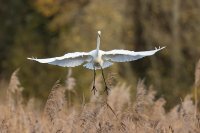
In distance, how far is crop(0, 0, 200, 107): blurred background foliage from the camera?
73.9 ft

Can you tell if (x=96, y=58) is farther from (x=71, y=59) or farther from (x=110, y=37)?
(x=110, y=37)

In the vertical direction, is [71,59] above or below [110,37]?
below

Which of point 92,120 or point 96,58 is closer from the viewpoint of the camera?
point 92,120

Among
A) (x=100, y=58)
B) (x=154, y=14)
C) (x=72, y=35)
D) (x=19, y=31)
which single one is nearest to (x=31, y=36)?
(x=19, y=31)

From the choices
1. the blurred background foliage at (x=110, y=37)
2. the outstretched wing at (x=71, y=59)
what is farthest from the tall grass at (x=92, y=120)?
the blurred background foliage at (x=110, y=37)

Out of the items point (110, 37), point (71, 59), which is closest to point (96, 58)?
point (71, 59)

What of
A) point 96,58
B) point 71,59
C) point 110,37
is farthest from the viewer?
point 110,37

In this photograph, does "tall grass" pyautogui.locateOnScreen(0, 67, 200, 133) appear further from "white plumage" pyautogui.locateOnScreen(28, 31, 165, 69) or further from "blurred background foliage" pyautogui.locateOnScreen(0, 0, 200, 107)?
"blurred background foliage" pyautogui.locateOnScreen(0, 0, 200, 107)

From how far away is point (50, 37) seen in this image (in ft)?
78.6

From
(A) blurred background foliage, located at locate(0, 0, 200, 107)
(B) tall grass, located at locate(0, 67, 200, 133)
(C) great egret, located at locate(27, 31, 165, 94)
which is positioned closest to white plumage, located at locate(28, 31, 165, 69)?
(C) great egret, located at locate(27, 31, 165, 94)

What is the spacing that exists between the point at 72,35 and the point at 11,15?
2.61 m

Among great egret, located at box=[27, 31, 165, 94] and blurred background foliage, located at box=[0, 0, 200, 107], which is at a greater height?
blurred background foliage, located at box=[0, 0, 200, 107]

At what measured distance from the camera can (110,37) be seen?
22391mm

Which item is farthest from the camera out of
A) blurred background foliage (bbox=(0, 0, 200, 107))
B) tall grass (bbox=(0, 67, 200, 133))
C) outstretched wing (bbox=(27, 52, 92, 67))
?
blurred background foliage (bbox=(0, 0, 200, 107))
